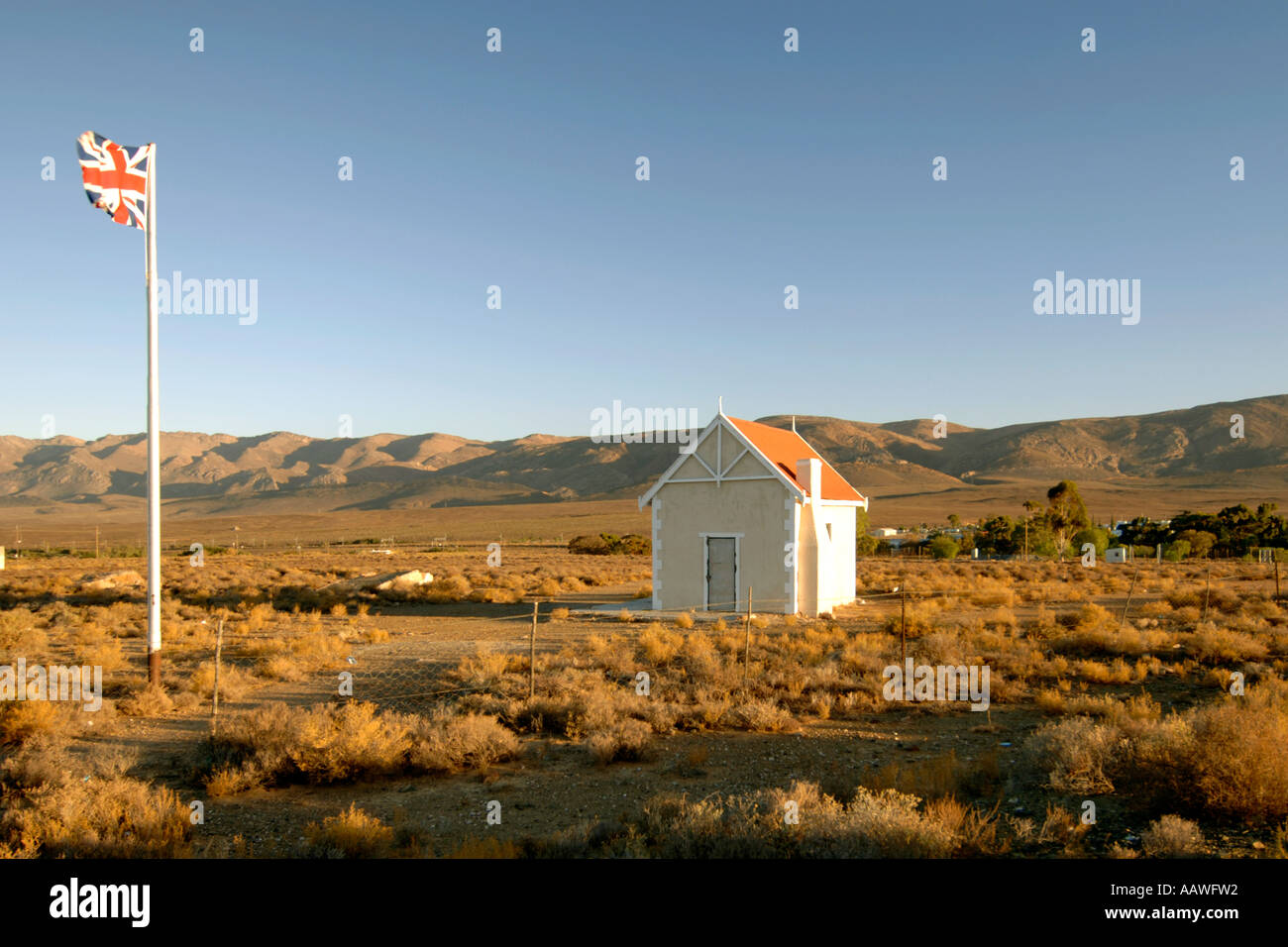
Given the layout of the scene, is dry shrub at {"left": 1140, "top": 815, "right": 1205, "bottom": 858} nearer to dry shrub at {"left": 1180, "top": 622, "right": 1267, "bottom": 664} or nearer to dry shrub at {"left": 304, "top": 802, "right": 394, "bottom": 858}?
dry shrub at {"left": 304, "top": 802, "right": 394, "bottom": 858}

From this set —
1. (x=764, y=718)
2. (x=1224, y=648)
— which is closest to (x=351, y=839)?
(x=764, y=718)

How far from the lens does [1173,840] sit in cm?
537

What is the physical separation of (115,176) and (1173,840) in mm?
15021

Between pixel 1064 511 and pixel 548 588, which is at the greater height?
pixel 1064 511

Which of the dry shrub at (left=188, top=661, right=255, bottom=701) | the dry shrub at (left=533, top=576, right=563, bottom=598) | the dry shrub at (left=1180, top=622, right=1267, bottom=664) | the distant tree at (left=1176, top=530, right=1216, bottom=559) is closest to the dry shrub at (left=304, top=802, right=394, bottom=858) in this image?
the dry shrub at (left=188, top=661, right=255, bottom=701)

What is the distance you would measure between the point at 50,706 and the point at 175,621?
1121cm

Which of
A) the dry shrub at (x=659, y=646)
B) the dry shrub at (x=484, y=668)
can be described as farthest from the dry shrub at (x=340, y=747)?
the dry shrub at (x=659, y=646)

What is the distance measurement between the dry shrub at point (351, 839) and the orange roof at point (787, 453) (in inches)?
596

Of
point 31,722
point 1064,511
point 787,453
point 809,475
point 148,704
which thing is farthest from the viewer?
point 1064,511

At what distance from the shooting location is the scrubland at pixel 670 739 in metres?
5.93

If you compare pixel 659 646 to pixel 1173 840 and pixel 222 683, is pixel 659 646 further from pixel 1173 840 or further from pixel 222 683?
pixel 1173 840
